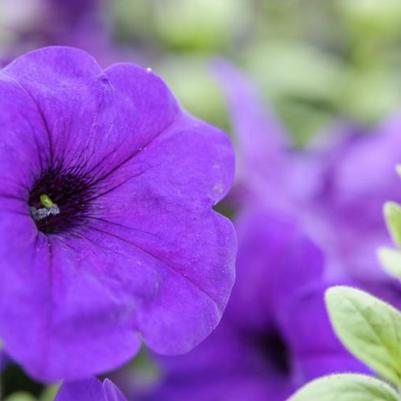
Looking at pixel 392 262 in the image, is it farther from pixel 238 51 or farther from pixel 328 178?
pixel 238 51

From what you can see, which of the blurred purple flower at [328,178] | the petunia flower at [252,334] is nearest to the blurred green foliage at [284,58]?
the blurred purple flower at [328,178]

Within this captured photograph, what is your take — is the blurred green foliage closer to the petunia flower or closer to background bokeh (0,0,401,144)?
background bokeh (0,0,401,144)

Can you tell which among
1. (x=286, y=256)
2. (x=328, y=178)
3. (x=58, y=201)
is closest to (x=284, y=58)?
(x=328, y=178)

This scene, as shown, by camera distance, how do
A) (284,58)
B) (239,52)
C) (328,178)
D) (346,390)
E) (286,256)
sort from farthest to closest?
1. (239,52)
2. (284,58)
3. (328,178)
4. (286,256)
5. (346,390)

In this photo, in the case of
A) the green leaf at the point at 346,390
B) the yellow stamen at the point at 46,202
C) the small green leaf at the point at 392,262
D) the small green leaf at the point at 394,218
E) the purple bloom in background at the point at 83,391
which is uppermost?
the small green leaf at the point at 394,218

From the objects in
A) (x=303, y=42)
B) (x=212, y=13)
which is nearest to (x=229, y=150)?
(x=212, y=13)

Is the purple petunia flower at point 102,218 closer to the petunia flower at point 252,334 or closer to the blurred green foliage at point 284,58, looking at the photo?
the petunia flower at point 252,334
